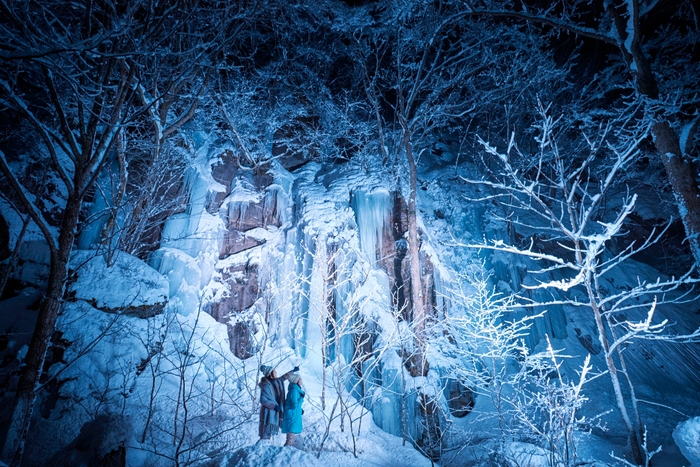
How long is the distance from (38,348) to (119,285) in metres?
3.89

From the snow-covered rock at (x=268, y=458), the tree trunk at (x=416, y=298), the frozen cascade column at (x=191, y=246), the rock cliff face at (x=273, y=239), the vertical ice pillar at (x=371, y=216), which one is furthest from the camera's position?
the vertical ice pillar at (x=371, y=216)

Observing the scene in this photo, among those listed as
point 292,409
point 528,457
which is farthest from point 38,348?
point 528,457

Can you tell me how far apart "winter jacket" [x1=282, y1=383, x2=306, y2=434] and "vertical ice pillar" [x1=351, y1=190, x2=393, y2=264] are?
5176 millimetres

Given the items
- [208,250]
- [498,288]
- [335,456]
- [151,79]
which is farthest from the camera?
[498,288]

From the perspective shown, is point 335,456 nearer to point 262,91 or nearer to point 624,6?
point 624,6

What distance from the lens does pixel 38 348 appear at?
282 cm

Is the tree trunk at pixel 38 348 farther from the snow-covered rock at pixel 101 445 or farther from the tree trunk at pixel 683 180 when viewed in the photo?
the tree trunk at pixel 683 180

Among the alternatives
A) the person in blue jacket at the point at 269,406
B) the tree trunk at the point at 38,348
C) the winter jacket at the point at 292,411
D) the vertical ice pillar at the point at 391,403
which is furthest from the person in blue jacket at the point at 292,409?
the tree trunk at the point at 38,348

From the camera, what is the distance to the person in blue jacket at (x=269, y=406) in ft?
15.6

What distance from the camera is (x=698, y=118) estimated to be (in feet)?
12.1

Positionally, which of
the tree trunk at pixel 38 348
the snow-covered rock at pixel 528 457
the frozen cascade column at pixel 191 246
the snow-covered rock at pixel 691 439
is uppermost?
the frozen cascade column at pixel 191 246

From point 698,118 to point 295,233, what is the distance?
894 cm

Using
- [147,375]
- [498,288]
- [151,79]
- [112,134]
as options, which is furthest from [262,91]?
[498,288]

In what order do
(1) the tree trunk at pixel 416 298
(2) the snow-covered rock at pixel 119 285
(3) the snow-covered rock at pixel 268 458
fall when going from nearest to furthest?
(3) the snow-covered rock at pixel 268 458 → (2) the snow-covered rock at pixel 119 285 → (1) the tree trunk at pixel 416 298
